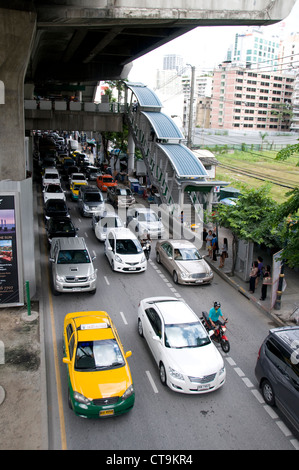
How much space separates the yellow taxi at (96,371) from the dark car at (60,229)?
1017 cm

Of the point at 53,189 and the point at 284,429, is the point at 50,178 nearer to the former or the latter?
the point at 53,189

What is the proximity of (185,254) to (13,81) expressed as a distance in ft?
32.5

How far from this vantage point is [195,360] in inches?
403

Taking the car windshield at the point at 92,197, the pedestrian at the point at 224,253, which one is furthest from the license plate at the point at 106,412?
the car windshield at the point at 92,197

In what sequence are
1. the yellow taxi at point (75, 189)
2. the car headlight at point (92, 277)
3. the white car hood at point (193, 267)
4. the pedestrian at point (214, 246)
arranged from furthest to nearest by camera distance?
the yellow taxi at point (75, 189) < the pedestrian at point (214, 246) < the white car hood at point (193, 267) < the car headlight at point (92, 277)

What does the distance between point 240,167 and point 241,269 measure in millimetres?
36785

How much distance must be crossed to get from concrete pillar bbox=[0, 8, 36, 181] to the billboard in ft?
4.72

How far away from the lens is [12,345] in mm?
12086

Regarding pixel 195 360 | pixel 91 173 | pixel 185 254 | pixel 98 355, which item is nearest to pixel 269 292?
pixel 185 254

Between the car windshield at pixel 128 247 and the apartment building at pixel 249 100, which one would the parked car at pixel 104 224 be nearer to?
the car windshield at pixel 128 247

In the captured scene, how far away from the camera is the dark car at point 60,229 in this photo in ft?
68.4

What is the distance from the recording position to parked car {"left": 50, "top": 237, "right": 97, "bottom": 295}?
15359 mm

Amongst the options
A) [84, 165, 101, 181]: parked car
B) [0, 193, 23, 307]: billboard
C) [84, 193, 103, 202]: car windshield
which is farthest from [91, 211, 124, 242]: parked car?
[84, 165, 101, 181]: parked car
